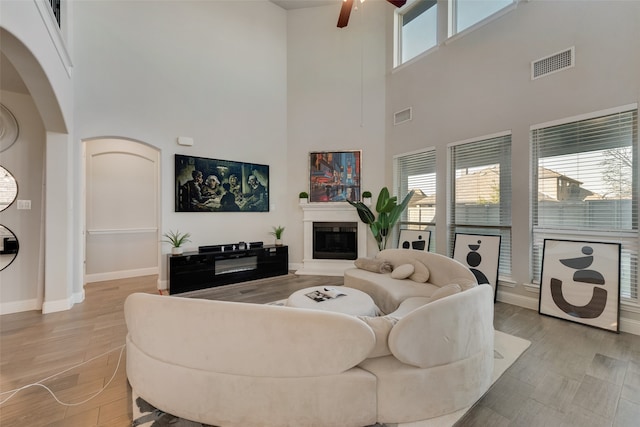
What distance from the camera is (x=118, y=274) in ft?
16.5

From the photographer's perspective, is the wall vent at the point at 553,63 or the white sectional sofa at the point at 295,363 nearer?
the white sectional sofa at the point at 295,363

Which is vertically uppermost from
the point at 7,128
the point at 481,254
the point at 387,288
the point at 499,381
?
the point at 7,128

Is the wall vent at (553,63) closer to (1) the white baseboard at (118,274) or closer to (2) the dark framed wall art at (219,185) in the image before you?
(2) the dark framed wall art at (219,185)

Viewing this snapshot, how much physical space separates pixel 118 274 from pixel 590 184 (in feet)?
24.3

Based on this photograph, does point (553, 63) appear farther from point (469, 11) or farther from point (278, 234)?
point (278, 234)

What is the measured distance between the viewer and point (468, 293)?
1750 millimetres

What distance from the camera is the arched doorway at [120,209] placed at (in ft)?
15.8

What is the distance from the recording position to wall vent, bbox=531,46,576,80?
312cm

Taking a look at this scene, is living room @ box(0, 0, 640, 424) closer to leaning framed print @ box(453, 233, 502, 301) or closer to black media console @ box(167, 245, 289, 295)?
leaning framed print @ box(453, 233, 502, 301)

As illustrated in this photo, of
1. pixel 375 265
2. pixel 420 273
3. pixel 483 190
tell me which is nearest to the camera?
pixel 420 273

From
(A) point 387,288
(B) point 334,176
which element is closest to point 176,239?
(B) point 334,176

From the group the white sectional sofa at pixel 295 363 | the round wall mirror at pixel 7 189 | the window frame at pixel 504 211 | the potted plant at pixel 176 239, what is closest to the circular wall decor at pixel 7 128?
the round wall mirror at pixel 7 189

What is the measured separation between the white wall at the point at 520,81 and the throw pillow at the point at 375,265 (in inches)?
57.0

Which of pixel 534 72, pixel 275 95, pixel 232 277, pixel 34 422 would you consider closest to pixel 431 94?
pixel 534 72
